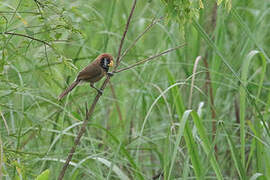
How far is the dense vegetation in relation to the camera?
2.01 m

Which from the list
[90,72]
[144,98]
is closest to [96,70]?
[90,72]

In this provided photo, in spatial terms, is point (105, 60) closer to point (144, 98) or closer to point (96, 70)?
point (96, 70)

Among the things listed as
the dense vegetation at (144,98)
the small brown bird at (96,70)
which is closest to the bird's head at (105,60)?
the small brown bird at (96,70)

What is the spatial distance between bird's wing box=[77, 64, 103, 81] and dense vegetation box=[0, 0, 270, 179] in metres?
0.05

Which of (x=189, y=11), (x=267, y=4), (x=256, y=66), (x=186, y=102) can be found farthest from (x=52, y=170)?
(x=267, y=4)

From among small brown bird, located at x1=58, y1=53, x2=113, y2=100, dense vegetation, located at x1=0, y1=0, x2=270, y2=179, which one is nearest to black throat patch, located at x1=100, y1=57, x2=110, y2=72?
small brown bird, located at x1=58, y1=53, x2=113, y2=100

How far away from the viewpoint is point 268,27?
13.5 feet

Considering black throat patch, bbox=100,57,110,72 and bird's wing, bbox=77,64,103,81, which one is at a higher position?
black throat patch, bbox=100,57,110,72

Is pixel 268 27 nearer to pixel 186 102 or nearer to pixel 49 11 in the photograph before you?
pixel 186 102

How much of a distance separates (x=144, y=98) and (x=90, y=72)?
0.42 m

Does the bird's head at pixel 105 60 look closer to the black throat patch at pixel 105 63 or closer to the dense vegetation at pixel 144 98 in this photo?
the black throat patch at pixel 105 63

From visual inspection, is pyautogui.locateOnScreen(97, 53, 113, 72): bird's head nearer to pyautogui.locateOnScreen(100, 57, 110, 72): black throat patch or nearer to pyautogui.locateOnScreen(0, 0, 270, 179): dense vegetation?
pyautogui.locateOnScreen(100, 57, 110, 72): black throat patch

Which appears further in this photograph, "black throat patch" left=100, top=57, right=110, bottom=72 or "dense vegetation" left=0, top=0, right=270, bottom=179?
"black throat patch" left=100, top=57, right=110, bottom=72

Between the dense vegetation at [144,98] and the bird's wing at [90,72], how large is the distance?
5cm
